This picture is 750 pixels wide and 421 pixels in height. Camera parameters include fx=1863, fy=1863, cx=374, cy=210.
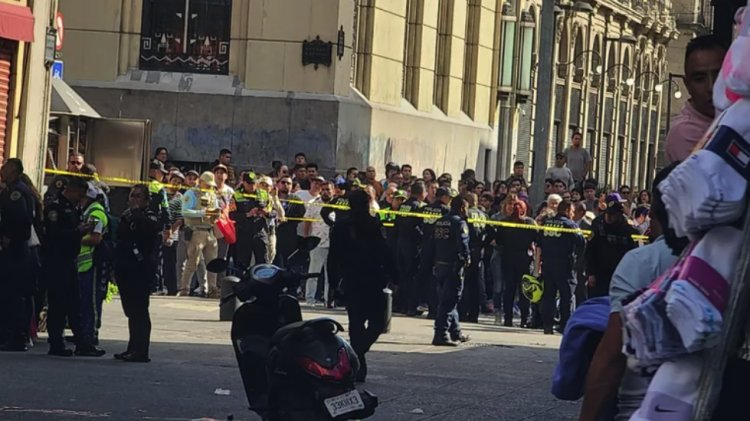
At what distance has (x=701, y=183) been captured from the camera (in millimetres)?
4246

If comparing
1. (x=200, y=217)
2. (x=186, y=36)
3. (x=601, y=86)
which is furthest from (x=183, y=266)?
(x=601, y=86)

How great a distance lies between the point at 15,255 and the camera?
17.6 m

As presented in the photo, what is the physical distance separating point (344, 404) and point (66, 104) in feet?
61.6

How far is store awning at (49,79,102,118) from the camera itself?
27688mm

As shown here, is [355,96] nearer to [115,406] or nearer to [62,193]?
[62,193]

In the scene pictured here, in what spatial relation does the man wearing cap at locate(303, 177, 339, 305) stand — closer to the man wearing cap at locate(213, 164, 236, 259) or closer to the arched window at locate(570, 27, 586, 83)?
the man wearing cap at locate(213, 164, 236, 259)

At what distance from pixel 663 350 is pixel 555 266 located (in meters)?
21.1

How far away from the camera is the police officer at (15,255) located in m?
17.4

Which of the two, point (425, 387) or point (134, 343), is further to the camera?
point (134, 343)

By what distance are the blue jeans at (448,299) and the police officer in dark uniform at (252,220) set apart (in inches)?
181

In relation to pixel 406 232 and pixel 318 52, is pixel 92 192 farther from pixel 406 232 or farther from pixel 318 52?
pixel 318 52

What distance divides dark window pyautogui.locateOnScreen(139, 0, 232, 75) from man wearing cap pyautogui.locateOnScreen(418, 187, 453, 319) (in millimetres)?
8607

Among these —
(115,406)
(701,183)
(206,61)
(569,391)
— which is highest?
(206,61)

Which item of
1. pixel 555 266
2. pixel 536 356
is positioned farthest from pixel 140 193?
pixel 555 266
